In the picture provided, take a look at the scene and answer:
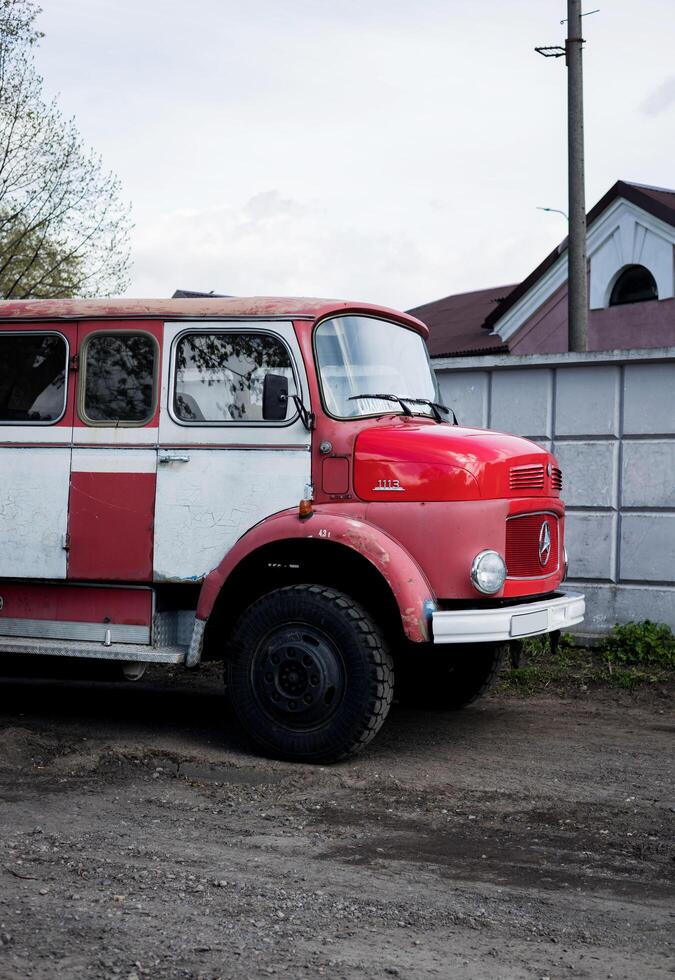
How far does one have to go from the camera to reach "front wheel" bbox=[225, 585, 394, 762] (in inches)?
240

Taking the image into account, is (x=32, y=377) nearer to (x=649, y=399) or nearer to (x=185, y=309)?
(x=185, y=309)

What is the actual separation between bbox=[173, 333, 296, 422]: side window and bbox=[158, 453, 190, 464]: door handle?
0.21m

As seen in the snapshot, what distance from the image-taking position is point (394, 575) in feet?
19.7

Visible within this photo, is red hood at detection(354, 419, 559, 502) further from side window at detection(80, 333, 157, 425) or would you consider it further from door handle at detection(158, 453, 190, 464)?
side window at detection(80, 333, 157, 425)

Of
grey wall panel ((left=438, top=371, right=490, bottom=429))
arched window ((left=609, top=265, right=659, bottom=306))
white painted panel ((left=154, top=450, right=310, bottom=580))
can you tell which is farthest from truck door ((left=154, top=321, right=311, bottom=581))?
arched window ((left=609, top=265, right=659, bottom=306))

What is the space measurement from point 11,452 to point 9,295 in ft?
62.6

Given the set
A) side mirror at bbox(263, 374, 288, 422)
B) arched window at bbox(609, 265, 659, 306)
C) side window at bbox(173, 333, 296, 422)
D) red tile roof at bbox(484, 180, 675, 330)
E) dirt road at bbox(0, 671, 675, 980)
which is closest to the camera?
dirt road at bbox(0, 671, 675, 980)

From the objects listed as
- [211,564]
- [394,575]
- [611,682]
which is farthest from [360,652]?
[611,682]

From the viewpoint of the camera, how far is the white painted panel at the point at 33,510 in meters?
6.84

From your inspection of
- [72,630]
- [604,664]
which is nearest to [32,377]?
[72,630]

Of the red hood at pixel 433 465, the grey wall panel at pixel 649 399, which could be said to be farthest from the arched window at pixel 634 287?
the red hood at pixel 433 465

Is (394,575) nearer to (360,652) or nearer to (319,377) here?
(360,652)

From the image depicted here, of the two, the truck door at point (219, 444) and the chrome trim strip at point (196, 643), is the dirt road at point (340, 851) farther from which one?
the truck door at point (219, 444)

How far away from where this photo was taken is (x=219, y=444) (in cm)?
662
